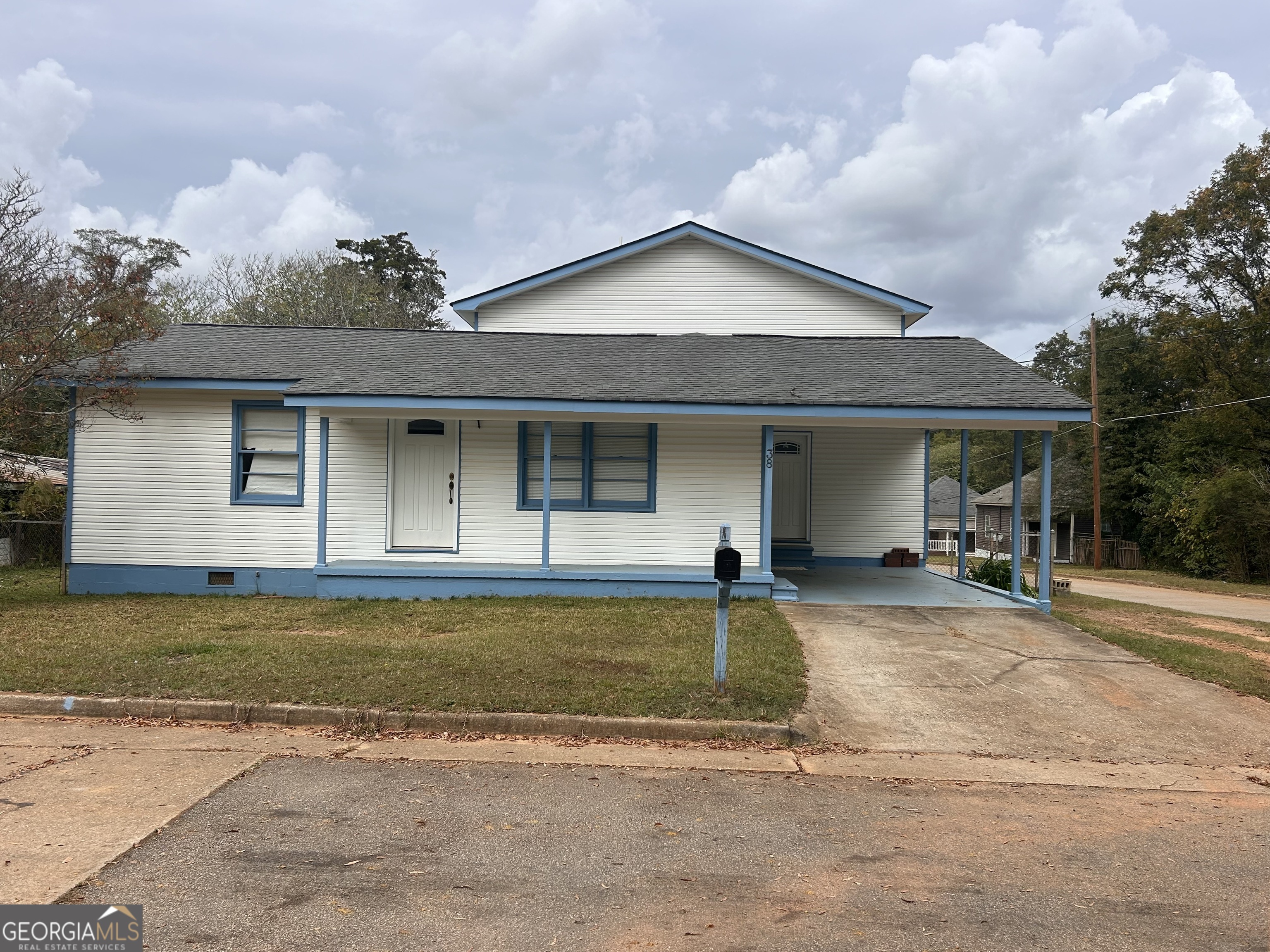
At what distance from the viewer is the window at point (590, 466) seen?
12.8 meters

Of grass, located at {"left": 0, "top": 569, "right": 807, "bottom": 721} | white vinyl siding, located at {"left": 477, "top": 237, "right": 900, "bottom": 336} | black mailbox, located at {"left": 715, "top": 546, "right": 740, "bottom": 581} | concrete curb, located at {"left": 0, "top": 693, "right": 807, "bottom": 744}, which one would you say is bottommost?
concrete curb, located at {"left": 0, "top": 693, "right": 807, "bottom": 744}

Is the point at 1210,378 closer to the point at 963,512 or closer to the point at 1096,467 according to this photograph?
the point at 1096,467

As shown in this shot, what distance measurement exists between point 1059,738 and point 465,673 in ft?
16.1

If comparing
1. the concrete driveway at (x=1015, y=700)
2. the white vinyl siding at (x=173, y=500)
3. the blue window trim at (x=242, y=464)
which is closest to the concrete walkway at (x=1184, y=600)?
the concrete driveway at (x=1015, y=700)

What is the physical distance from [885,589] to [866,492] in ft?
11.7

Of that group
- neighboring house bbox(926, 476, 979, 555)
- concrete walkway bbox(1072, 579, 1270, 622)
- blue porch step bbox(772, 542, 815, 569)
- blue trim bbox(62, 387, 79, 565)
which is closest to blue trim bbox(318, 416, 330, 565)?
blue trim bbox(62, 387, 79, 565)

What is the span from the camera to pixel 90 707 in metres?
6.53

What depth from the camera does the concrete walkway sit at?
1642 cm

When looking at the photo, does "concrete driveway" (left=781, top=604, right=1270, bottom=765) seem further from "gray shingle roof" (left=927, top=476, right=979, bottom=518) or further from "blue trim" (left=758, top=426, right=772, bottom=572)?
"gray shingle roof" (left=927, top=476, right=979, bottom=518)

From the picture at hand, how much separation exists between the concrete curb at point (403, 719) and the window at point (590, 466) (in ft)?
21.6

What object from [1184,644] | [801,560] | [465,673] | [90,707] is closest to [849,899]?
[465,673]

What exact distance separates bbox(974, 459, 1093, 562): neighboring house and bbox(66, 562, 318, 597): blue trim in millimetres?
32638

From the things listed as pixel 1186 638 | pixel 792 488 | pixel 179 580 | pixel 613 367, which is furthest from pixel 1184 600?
pixel 179 580

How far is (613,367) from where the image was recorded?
13.3 m
